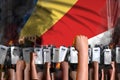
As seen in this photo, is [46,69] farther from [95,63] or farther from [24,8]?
[24,8]

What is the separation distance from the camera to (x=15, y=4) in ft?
4.28

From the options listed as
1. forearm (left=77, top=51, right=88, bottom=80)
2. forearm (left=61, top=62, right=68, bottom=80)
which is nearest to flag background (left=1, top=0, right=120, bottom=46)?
forearm (left=61, top=62, right=68, bottom=80)

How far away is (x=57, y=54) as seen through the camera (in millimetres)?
1192

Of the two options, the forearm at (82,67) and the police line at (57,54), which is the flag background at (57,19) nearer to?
the police line at (57,54)

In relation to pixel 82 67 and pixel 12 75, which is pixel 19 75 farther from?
pixel 82 67

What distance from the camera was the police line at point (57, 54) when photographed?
117 centimetres

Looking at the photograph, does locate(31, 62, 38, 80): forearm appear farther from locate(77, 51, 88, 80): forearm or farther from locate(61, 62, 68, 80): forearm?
locate(77, 51, 88, 80): forearm

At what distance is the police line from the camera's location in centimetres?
117

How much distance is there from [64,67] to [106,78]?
0.14m

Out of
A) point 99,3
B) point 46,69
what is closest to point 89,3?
point 99,3

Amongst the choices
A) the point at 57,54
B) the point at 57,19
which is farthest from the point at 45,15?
the point at 57,54

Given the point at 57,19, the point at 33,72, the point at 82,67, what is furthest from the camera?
the point at 57,19

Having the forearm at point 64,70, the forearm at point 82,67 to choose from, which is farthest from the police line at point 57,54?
the forearm at point 82,67

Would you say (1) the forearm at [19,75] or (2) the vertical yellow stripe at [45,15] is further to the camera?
(2) the vertical yellow stripe at [45,15]
